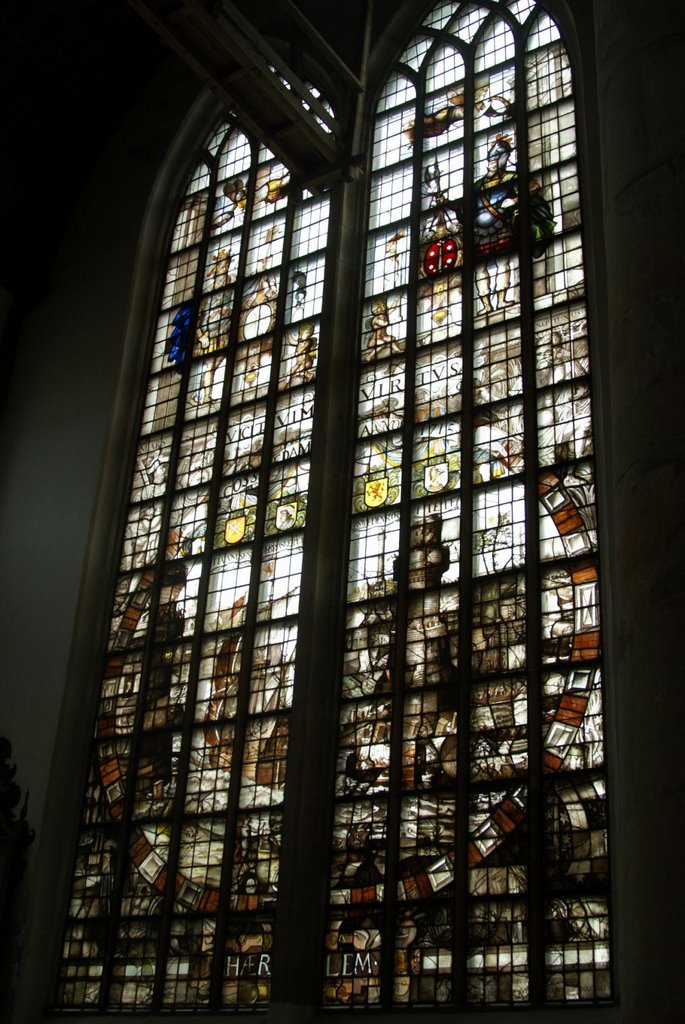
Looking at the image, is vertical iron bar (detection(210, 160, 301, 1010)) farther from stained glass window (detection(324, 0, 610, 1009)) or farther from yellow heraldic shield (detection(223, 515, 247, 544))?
stained glass window (detection(324, 0, 610, 1009))

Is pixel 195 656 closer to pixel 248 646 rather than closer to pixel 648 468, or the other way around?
pixel 248 646

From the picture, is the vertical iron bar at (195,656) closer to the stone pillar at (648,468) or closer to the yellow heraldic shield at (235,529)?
the yellow heraldic shield at (235,529)

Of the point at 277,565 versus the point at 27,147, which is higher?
the point at 27,147

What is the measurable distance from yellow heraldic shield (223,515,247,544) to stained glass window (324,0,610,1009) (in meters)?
1.03

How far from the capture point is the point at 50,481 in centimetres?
1060

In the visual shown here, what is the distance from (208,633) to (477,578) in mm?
2248

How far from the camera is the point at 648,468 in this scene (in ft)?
12.3

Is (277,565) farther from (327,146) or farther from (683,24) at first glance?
(683,24)

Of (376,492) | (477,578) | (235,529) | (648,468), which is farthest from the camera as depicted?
(235,529)

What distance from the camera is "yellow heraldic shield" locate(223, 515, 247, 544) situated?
9.18m

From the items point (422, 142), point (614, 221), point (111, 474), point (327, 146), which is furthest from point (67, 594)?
point (614, 221)

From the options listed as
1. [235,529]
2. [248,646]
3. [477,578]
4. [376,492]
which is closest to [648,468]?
[477,578]

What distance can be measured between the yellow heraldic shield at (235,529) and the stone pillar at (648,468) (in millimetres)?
5130

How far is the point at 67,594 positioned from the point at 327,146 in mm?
4042
